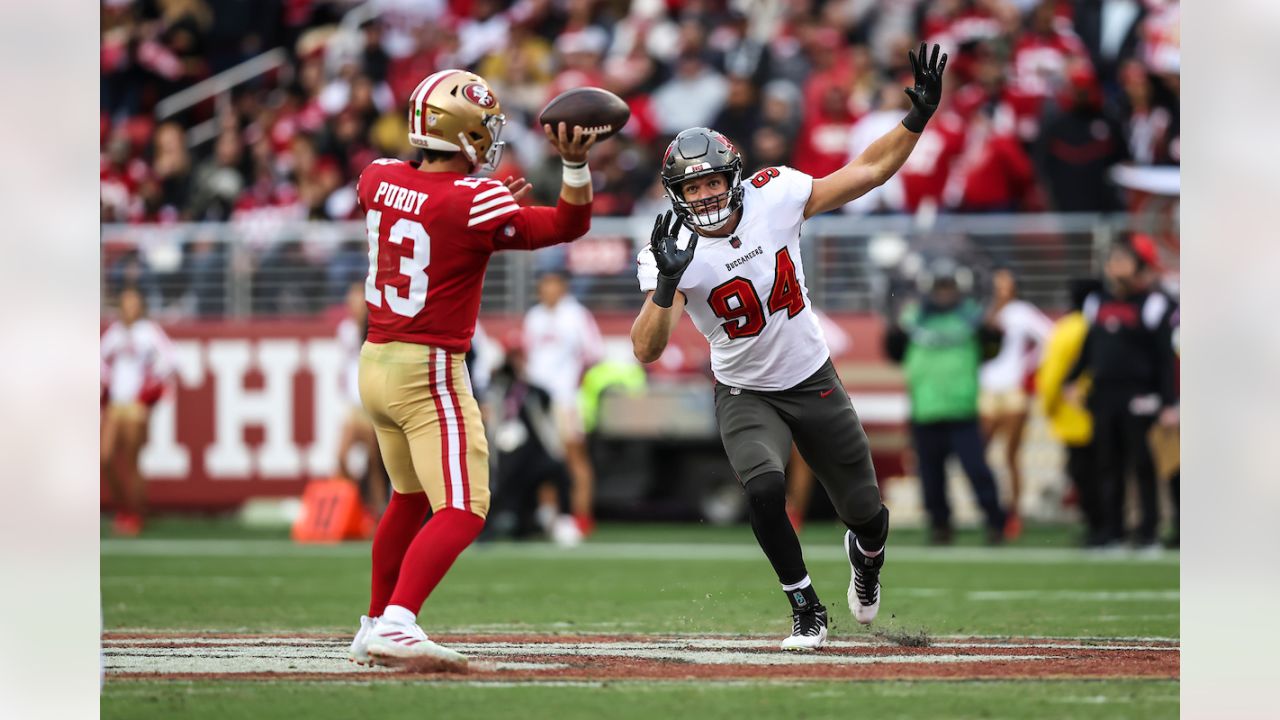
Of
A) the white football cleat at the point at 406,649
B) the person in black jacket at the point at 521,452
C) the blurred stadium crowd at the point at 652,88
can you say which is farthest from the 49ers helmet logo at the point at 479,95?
the blurred stadium crowd at the point at 652,88

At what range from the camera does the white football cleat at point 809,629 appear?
6336 millimetres

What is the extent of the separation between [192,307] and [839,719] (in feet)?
40.2

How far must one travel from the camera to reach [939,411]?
12898 millimetres

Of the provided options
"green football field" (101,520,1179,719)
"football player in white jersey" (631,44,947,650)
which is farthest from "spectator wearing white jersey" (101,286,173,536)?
"football player in white jersey" (631,44,947,650)

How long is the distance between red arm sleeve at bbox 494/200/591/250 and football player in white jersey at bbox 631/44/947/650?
0.39m

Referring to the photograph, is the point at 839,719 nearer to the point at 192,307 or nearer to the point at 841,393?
the point at 841,393

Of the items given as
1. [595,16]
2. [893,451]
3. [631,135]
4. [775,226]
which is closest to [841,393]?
[775,226]

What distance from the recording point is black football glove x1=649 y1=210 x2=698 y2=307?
6000mm

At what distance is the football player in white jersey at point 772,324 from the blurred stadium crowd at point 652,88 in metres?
8.38

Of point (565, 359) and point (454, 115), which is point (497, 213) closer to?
point (454, 115)

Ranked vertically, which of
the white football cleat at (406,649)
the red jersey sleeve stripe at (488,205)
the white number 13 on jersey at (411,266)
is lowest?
the white football cleat at (406,649)

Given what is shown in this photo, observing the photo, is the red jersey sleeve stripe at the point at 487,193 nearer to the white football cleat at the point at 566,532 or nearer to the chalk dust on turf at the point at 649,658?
the chalk dust on turf at the point at 649,658
